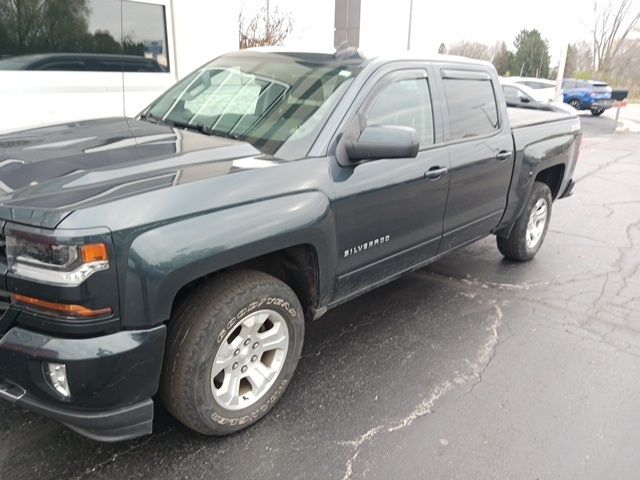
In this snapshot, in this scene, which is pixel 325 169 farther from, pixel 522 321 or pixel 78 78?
pixel 78 78

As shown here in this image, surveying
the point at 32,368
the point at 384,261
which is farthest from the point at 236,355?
the point at 384,261

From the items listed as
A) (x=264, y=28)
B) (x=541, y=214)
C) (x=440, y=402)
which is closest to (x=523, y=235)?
(x=541, y=214)

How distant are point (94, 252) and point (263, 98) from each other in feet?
5.31

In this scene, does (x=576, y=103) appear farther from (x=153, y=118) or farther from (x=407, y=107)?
(x=153, y=118)

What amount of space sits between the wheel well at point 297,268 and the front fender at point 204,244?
0.13 meters

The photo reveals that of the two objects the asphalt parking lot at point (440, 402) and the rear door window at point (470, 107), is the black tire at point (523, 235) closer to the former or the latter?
the asphalt parking lot at point (440, 402)

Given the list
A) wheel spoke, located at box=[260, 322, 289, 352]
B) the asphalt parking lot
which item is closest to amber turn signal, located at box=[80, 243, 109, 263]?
wheel spoke, located at box=[260, 322, 289, 352]

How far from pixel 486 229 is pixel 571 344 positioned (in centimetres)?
110

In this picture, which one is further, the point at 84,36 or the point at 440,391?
the point at 84,36

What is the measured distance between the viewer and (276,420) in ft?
9.19

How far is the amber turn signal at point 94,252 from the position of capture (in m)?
1.92

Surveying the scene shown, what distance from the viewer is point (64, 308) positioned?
198 cm

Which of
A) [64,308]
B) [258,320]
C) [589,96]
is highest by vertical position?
[64,308]

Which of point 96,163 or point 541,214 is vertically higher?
point 96,163
